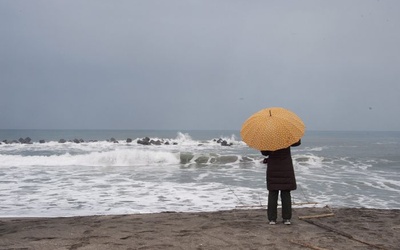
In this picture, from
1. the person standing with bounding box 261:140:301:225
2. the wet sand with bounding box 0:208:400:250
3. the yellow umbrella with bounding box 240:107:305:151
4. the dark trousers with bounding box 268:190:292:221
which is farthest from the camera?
the dark trousers with bounding box 268:190:292:221

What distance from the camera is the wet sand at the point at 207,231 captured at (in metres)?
4.76

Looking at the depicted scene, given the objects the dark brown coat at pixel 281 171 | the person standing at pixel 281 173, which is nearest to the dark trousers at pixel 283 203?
the person standing at pixel 281 173

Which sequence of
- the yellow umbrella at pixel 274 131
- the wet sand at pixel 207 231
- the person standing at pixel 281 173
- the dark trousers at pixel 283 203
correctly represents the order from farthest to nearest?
1. the dark trousers at pixel 283 203
2. the person standing at pixel 281 173
3. the yellow umbrella at pixel 274 131
4. the wet sand at pixel 207 231

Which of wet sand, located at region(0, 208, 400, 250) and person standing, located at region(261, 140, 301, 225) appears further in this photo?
person standing, located at region(261, 140, 301, 225)

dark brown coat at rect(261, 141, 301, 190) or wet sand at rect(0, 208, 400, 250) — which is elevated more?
dark brown coat at rect(261, 141, 301, 190)

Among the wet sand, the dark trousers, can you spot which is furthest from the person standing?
the wet sand

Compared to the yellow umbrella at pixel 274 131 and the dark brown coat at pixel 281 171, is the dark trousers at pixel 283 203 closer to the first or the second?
the dark brown coat at pixel 281 171

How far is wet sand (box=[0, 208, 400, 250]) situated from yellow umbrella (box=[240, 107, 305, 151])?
1240 millimetres

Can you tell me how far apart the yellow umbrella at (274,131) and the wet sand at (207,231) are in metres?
1.24

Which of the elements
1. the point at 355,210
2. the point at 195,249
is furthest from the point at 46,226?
the point at 355,210

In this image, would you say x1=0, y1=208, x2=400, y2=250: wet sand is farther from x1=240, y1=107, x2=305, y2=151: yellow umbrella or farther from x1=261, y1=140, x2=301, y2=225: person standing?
x1=240, y1=107, x2=305, y2=151: yellow umbrella

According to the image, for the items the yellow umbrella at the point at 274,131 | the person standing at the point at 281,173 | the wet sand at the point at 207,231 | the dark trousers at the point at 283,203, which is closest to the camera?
the wet sand at the point at 207,231

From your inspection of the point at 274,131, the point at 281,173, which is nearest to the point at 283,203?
the point at 281,173

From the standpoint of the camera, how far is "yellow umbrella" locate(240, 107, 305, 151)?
5305 mm
